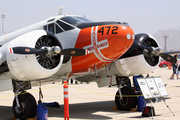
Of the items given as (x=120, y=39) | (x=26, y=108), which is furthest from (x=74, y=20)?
(x=26, y=108)

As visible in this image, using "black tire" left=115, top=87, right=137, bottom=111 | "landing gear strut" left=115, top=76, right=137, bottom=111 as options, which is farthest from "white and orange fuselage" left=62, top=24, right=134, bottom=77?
"black tire" left=115, top=87, right=137, bottom=111

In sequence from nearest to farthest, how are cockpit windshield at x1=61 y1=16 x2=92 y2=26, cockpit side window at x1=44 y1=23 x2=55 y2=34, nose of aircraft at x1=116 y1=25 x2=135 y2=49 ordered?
nose of aircraft at x1=116 y1=25 x2=135 y2=49 → cockpit windshield at x1=61 y1=16 x2=92 y2=26 → cockpit side window at x1=44 y1=23 x2=55 y2=34

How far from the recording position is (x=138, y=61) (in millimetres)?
10453

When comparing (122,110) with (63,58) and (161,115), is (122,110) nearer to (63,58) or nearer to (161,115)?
(161,115)

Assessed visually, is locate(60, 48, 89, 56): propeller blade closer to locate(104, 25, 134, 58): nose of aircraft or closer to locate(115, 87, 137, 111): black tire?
locate(104, 25, 134, 58): nose of aircraft

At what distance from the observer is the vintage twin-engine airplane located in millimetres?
8211

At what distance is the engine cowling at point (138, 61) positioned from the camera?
10461 millimetres

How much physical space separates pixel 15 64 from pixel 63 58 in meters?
1.70

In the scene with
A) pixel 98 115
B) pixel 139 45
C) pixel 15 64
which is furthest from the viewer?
pixel 139 45

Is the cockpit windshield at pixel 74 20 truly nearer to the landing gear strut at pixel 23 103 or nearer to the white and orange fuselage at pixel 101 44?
the white and orange fuselage at pixel 101 44

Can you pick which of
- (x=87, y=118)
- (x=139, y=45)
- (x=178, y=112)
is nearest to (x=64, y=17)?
(x=139, y=45)

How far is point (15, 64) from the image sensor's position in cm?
830

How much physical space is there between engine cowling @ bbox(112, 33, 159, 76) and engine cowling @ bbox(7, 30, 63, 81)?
10.1ft

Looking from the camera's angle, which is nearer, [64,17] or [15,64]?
[15,64]
